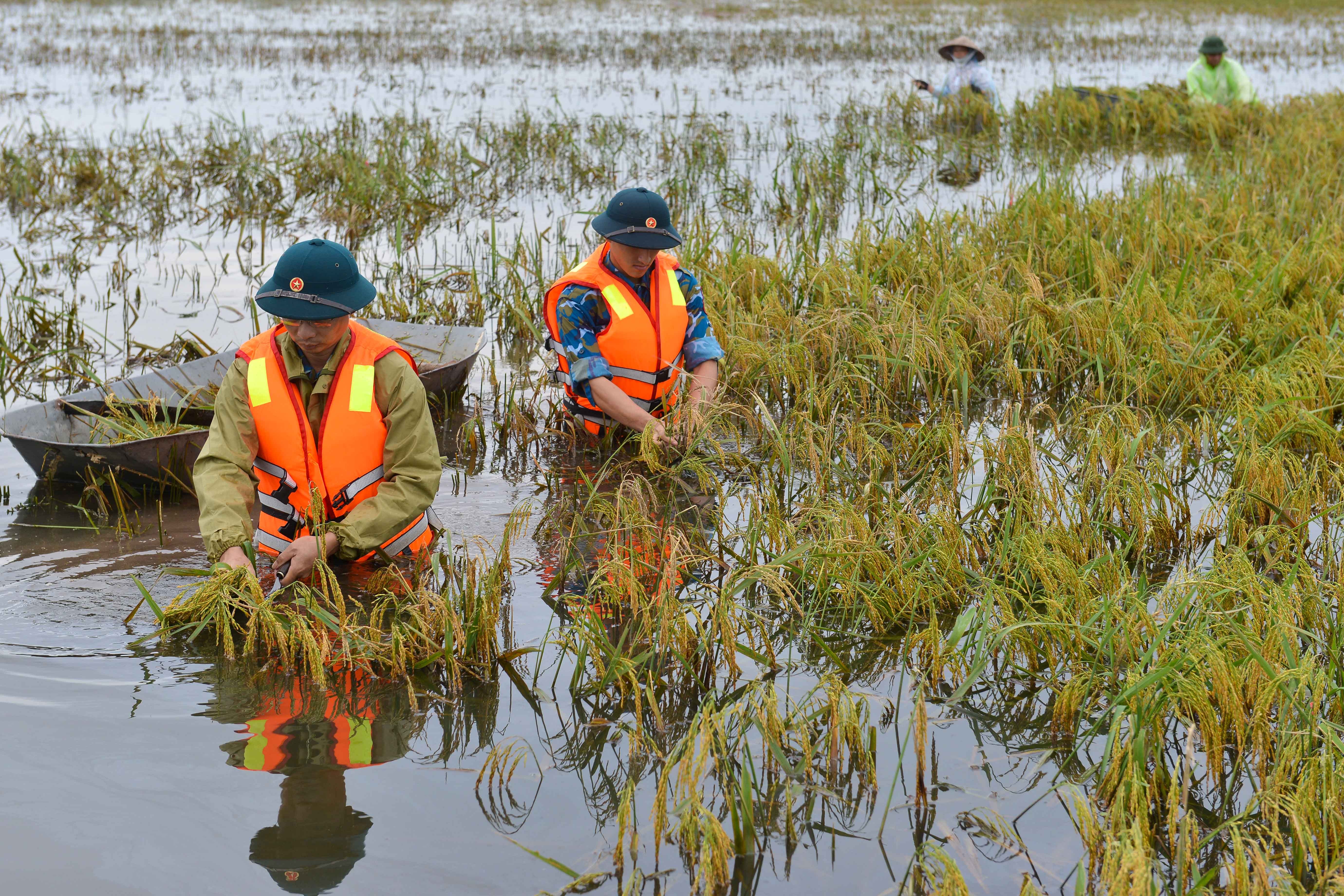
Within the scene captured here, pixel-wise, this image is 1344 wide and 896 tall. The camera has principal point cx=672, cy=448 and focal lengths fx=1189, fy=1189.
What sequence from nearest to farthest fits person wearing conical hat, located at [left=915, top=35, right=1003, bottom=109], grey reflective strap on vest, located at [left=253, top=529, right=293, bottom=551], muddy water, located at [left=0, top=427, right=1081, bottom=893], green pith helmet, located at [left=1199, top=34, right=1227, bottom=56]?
muddy water, located at [left=0, top=427, right=1081, bottom=893]
grey reflective strap on vest, located at [left=253, top=529, right=293, bottom=551]
green pith helmet, located at [left=1199, top=34, right=1227, bottom=56]
person wearing conical hat, located at [left=915, top=35, right=1003, bottom=109]

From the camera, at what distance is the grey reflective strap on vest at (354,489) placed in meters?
3.77

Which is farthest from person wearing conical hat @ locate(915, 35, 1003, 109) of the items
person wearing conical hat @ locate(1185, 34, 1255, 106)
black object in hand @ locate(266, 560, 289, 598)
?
black object in hand @ locate(266, 560, 289, 598)

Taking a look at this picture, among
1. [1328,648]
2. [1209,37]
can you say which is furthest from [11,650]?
[1209,37]

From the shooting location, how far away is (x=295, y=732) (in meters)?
3.17

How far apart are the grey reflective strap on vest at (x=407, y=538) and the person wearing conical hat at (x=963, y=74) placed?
396 inches

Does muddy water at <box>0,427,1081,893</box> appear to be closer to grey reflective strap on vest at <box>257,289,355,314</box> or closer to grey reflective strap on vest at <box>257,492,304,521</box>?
grey reflective strap on vest at <box>257,492,304,521</box>

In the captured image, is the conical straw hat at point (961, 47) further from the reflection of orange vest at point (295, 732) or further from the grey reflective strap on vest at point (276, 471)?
the reflection of orange vest at point (295, 732)

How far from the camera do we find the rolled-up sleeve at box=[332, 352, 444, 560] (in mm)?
3674

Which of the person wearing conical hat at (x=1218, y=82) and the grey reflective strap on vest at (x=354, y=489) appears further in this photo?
the person wearing conical hat at (x=1218, y=82)

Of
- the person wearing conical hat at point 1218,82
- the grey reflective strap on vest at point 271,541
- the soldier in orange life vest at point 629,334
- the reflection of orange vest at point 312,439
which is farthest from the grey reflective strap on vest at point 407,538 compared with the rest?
the person wearing conical hat at point 1218,82

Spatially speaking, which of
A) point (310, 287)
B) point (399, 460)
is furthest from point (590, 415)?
point (310, 287)

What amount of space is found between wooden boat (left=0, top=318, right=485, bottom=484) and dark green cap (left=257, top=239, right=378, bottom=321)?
1.43 meters

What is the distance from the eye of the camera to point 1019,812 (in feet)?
9.21

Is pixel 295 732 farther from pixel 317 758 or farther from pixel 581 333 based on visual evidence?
pixel 581 333
